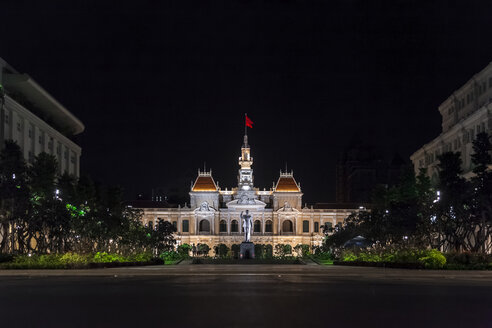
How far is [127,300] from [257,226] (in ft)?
442

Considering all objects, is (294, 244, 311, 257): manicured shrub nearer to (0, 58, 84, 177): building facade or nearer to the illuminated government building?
the illuminated government building

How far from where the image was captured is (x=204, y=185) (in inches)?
6053

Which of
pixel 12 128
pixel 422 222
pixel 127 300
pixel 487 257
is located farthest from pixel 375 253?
pixel 127 300

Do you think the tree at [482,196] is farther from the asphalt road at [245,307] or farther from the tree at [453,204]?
the asphalt road at [245,307]

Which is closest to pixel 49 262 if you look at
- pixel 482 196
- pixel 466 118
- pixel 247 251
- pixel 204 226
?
pixel 482 196

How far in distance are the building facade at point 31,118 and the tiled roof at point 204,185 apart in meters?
63.2

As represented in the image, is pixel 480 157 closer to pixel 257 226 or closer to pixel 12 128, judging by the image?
pixel 12 128

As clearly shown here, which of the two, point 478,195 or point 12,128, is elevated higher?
point 12,128

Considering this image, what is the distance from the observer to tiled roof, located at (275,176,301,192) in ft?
503

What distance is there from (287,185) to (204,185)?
17772 millimetres

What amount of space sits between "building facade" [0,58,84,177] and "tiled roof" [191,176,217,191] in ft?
207

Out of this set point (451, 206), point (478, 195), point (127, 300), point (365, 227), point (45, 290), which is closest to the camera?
point (127, 300)

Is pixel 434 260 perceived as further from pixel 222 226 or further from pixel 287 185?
pixel 222 226

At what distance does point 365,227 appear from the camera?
77.8 m
